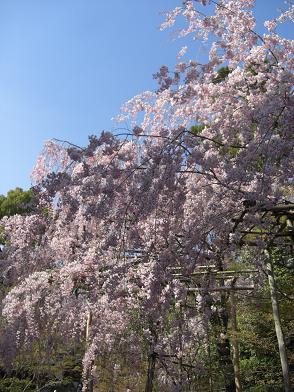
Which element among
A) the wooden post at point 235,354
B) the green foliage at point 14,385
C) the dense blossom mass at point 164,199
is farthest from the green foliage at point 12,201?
the dense blossom mass at point 164,199

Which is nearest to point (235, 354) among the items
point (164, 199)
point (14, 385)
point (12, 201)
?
point (14, 385)

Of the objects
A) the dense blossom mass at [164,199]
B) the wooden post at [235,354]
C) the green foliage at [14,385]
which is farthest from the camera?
the wooden post at [235,354]

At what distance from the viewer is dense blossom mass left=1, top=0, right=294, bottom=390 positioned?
361cm

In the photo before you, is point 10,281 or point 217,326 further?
point 217,326

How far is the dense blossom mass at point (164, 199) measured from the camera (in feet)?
11.8

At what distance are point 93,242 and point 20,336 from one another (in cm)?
201

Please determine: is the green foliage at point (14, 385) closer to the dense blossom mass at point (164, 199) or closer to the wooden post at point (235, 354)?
the dense blossom mass at point (164, 199)

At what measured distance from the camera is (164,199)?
4082 millimetres

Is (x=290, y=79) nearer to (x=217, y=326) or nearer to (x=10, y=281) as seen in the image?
(x=10, y=281)

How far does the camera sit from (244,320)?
11625mm

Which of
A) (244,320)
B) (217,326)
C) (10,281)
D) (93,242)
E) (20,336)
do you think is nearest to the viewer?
(93,242)

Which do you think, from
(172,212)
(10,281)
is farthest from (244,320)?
(172,212)

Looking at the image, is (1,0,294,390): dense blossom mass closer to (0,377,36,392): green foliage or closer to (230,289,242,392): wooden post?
(0,377,36,392): green foliage

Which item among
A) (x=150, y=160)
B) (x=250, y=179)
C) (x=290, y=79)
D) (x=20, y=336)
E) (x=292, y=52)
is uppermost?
(x=292, y=52)
